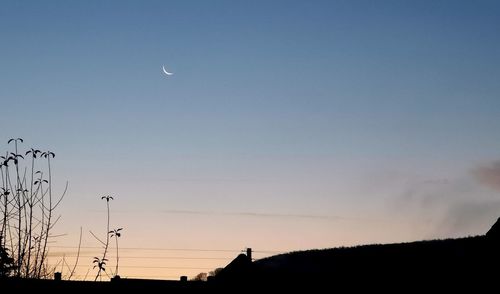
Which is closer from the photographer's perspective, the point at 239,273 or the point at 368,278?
the point at 239,273

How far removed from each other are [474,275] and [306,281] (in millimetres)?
7068

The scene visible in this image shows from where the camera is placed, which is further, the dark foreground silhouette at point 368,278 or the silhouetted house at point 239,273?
the silhouetted house at point 239,273

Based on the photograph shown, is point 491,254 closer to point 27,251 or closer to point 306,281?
point 306,281

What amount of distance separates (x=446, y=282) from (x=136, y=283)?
12.6 metres

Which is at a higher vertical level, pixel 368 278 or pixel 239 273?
pixel 239 273

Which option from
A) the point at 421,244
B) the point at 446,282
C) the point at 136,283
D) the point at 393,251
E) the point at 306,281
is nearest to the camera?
the point at 136,283

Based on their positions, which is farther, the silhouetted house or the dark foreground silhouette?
the silhouetted house

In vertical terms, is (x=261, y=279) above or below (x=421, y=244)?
below

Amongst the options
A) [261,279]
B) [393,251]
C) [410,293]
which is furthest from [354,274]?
[393,251]

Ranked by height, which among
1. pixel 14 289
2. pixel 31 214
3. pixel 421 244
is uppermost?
pixel 421 244

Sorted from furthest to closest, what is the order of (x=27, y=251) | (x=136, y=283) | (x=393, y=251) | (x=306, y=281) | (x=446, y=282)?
(x=393, y=251)
(x=446, y=282)
(x=306, y=281)
(x=136, y=283)
(x=27, y=251)

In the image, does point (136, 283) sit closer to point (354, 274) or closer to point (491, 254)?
point (354, 274)

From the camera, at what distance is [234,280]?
25.6 meters

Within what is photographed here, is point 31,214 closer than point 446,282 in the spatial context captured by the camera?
Yes
